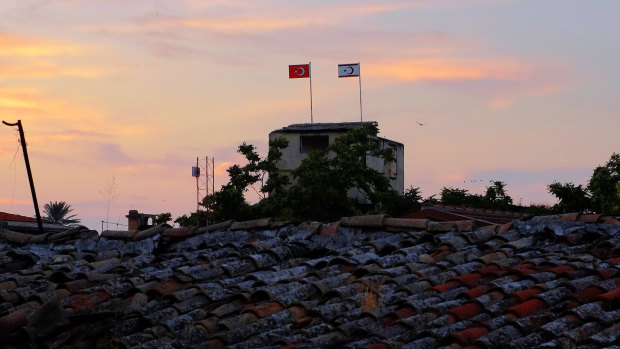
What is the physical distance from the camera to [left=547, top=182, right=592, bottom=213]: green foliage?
1769 inches

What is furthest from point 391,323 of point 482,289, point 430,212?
point 430,212

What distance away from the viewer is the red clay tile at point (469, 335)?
7.30 m

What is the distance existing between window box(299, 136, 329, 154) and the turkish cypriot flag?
16.5 ft

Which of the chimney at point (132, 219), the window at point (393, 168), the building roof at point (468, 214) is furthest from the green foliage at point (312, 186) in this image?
the window at point (393, 168)

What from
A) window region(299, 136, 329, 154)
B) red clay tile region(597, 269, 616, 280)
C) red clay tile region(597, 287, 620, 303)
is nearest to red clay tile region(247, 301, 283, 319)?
red clay tile region(597, 287, 620, 303)

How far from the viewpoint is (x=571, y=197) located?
4534 cm

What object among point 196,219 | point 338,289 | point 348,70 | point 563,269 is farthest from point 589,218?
point 348,70

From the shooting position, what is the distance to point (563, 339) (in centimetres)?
716

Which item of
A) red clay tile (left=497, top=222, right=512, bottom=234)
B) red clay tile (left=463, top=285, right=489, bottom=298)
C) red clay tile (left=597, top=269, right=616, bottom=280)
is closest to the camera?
red clay tile (left=463, top=285, right=489, bottom=298)

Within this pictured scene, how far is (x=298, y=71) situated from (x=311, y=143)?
229 inches

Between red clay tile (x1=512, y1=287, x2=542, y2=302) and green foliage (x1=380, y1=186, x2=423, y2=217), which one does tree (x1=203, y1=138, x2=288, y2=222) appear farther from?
red clay tile (x1=512, y1=287, x2=542, y2=302)

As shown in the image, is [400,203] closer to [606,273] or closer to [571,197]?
[571,197]

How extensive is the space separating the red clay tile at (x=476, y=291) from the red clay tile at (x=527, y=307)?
0.54 metres

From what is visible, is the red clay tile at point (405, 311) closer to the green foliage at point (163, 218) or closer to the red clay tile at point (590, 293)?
the red clay tile at point (590, 293)
